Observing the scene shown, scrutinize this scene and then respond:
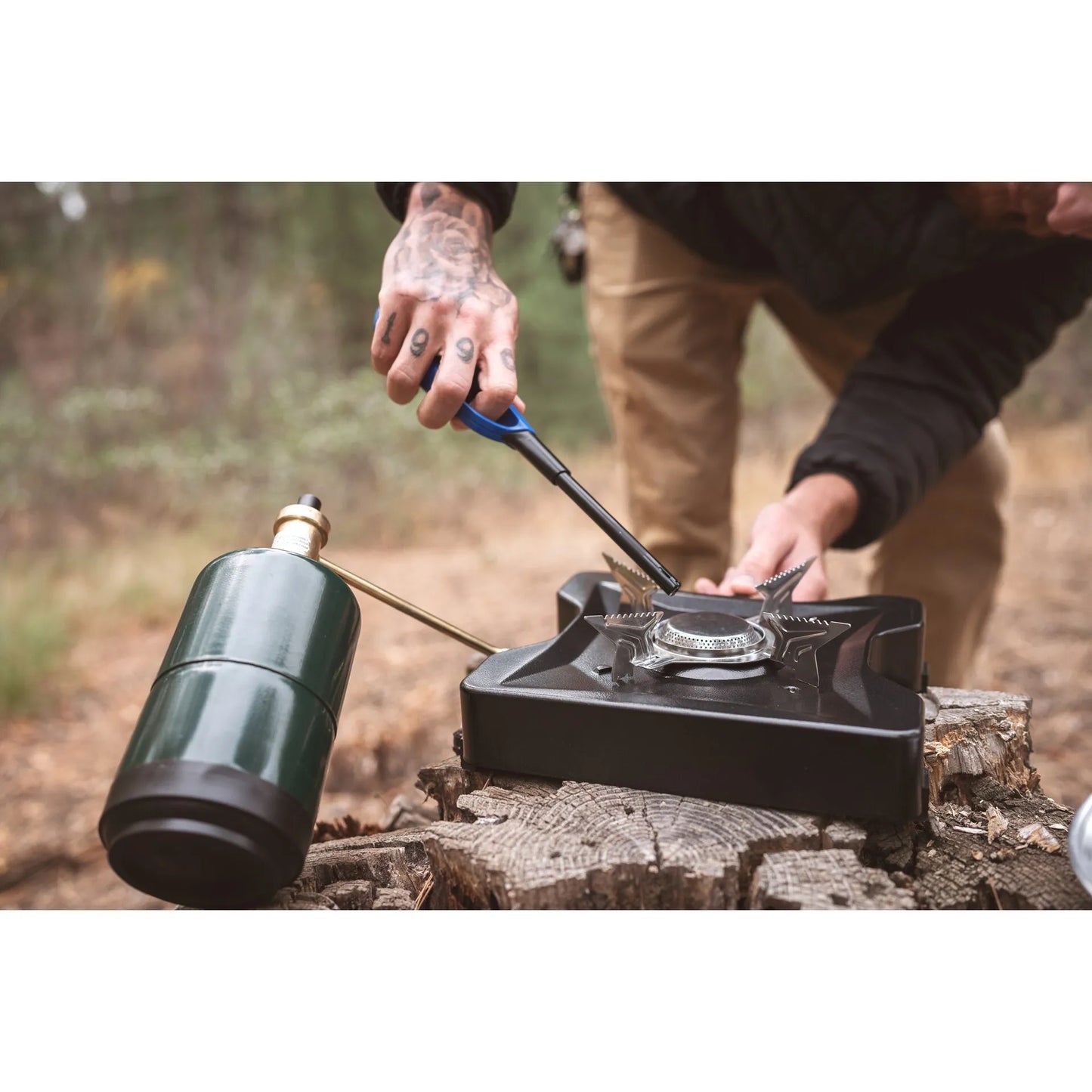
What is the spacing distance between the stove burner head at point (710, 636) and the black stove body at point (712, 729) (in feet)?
0.06

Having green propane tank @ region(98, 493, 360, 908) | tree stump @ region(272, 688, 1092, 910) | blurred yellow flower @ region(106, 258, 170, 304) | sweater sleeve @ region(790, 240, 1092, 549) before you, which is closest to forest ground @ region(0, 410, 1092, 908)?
tree stump @ region(272, 688, 1092, 910)

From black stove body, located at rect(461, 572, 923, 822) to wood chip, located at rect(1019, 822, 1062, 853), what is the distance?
0.18 metres

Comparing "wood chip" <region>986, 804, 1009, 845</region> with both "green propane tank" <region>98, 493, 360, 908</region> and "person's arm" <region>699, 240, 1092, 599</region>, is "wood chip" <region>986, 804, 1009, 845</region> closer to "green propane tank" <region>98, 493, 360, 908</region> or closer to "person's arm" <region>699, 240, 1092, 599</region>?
"person's arm" <region>699, 240, 1092, 599</region>

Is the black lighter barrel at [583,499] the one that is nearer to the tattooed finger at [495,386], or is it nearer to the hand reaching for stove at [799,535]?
the tattooed finger at [495,386]

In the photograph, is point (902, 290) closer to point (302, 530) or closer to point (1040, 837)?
point (1040, 837)

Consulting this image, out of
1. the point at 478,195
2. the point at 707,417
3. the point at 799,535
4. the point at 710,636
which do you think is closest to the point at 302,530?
the point at 710,636

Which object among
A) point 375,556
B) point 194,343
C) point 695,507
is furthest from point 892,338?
point 194,343

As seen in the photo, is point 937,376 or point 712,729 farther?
point 937,376

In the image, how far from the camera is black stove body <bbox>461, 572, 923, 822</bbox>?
1008 mm

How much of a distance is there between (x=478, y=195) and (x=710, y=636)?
88 cm

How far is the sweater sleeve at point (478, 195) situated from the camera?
5.44 feet

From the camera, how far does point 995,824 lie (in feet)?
3.70

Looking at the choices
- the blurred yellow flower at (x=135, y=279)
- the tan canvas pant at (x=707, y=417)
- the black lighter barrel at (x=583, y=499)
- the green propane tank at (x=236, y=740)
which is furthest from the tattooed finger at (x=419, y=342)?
the blurred yellow flower at (x=135, y=279)

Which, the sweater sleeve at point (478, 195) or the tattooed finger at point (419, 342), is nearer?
the tattooed finger at point (419, 342)
